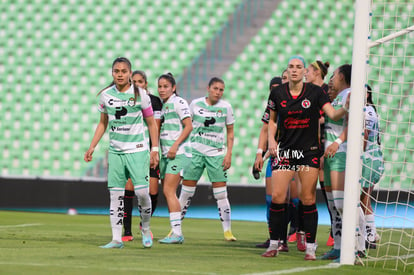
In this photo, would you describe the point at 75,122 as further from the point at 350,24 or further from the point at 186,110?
the point at 186,110

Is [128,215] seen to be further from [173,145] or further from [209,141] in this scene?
[209,141]

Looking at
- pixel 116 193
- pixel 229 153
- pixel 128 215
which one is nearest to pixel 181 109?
pixel 229 153

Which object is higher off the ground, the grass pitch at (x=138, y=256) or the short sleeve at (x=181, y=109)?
the short sleeve at (x=181, y=109)

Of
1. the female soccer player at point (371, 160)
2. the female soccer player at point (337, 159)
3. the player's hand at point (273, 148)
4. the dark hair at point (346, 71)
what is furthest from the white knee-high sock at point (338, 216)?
the dark hair at point (346, 71)

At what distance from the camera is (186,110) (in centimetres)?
834

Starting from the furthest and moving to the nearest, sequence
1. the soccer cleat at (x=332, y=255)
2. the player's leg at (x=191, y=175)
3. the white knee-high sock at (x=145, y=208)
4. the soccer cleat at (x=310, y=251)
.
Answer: the player's leg at (x=191, y=175)
the white knee-high sock at (x=145, y=208)
the soccer cleat at (x=332, y=255)
the soccer cleat at (x=310, y=251)

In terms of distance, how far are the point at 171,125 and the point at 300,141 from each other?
2.47 meters

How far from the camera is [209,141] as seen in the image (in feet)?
29.5

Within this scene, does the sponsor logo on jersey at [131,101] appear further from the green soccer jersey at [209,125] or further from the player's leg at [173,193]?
the green soccer jersey at [209,125]

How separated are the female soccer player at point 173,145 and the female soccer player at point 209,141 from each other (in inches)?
12.1

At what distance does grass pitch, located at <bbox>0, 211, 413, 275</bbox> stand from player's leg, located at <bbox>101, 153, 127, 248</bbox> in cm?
19

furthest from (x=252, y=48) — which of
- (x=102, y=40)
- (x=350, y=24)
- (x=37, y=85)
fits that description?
(x=37, y=85)

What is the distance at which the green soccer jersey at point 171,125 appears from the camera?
27.8 ft

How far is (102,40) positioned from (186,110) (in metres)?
11.2
